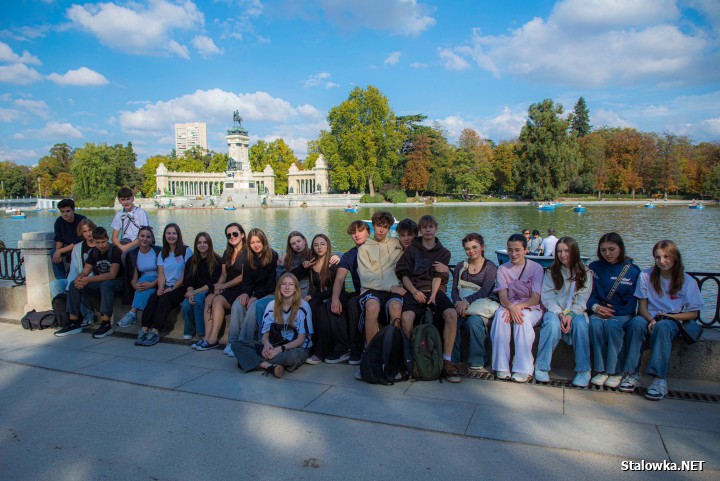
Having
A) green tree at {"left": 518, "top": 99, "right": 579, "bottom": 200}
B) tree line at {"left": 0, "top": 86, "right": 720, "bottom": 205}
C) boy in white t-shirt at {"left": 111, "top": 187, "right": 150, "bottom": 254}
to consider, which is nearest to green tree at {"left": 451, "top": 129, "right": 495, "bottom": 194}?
tree line at {"left": 0, "top": 86, "right": 720, "bottom": 205}

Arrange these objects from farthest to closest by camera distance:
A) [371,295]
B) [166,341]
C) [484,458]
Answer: [166,341]
[371,295]
[484,458]

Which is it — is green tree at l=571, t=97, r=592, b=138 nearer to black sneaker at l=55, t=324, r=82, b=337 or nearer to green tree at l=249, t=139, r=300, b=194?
green tree at l=249, t=139, r=300, b=194

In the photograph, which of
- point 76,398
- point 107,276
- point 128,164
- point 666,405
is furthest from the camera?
point 128,164

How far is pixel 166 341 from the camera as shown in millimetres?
6125

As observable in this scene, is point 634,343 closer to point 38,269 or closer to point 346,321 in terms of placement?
point 346,321

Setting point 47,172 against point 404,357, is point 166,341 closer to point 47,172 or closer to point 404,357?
point 404,357

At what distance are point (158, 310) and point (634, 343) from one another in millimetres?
5259

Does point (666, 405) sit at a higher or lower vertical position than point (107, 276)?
lower

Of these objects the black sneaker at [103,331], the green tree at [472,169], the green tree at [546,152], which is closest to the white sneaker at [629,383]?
the black sneaker at [103,331]

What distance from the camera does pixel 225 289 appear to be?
6012 millimetres

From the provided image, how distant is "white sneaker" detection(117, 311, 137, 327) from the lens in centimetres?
631

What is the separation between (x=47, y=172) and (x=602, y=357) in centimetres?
11798

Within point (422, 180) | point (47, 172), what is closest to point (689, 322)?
point (422, 180)

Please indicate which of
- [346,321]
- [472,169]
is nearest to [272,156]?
[472,169]
